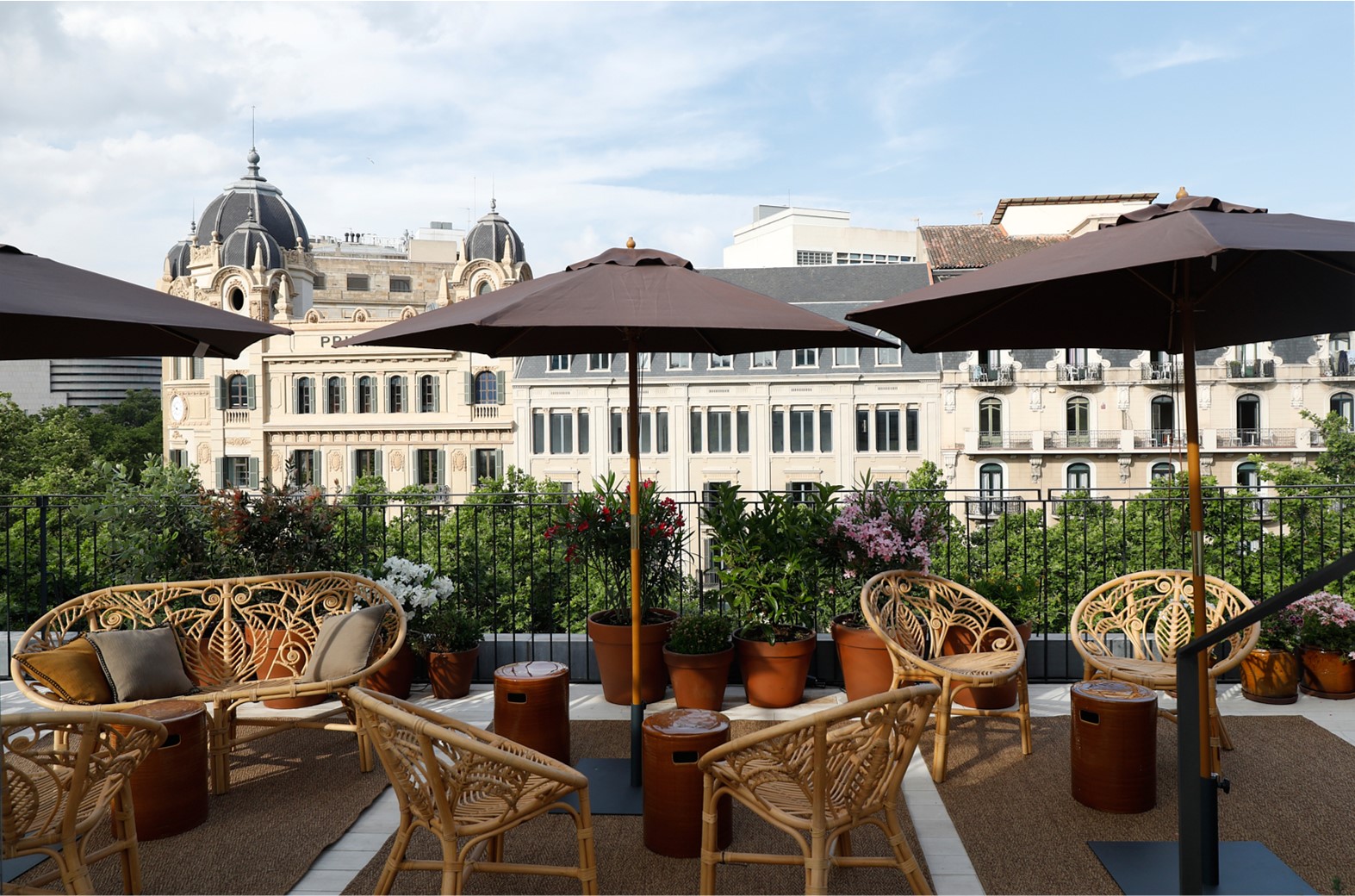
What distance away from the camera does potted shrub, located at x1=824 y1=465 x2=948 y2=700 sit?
5238mm

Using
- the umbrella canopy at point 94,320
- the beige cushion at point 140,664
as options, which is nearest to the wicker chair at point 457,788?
the umbrella canopy at point 94,320

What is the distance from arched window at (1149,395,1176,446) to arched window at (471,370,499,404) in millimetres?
A: 32216

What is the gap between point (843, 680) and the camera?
5.64 m

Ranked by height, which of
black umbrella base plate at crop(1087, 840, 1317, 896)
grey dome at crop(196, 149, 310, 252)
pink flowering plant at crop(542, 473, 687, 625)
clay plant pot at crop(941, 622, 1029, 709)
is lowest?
black umbrella base plate at crop(1087, 840, 1317, 896)

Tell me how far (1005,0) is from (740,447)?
40517 millimetres

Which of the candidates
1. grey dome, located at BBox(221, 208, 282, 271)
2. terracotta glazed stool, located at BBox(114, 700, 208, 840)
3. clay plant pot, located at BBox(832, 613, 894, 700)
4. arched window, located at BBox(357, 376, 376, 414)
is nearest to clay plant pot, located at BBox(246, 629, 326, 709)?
terracotta glazed stool, located at BBox(114, 700, 208, 840)

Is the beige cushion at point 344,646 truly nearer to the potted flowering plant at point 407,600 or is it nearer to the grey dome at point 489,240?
the potted flowering plant at point 407,600

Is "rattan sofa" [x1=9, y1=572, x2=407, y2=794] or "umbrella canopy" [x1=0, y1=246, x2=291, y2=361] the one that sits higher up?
"umbrella canopy" [x1=0, y1=246, x2=291, y2=361]

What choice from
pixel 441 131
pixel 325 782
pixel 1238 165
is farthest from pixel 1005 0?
pixel 325 782

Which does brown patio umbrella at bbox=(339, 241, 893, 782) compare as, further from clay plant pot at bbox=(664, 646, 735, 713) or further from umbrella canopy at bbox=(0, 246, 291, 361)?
clay plant pot at bbox=(664, 646, 735, 713)

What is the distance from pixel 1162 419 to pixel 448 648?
43640 millimetres

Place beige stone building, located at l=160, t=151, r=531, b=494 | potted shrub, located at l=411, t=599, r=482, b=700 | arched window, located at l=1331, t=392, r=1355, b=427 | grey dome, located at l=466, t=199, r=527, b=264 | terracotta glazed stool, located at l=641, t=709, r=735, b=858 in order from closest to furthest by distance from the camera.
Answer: terracotta glazed stool, located at l=641, t=709, r=735, b=858
potted shrub, located at l=411, t=599, r=482, b=700
arched window, located at l=1331, t=392, r=1355, b=427
beige stone building, located at l=160, t=151, r=531, b=494
grey dome, located at l=466, t=199, r=527, b=264

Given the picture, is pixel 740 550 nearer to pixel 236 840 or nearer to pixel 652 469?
pixel 236 840

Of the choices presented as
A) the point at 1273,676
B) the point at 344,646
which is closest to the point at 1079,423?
the point at 1273,676
